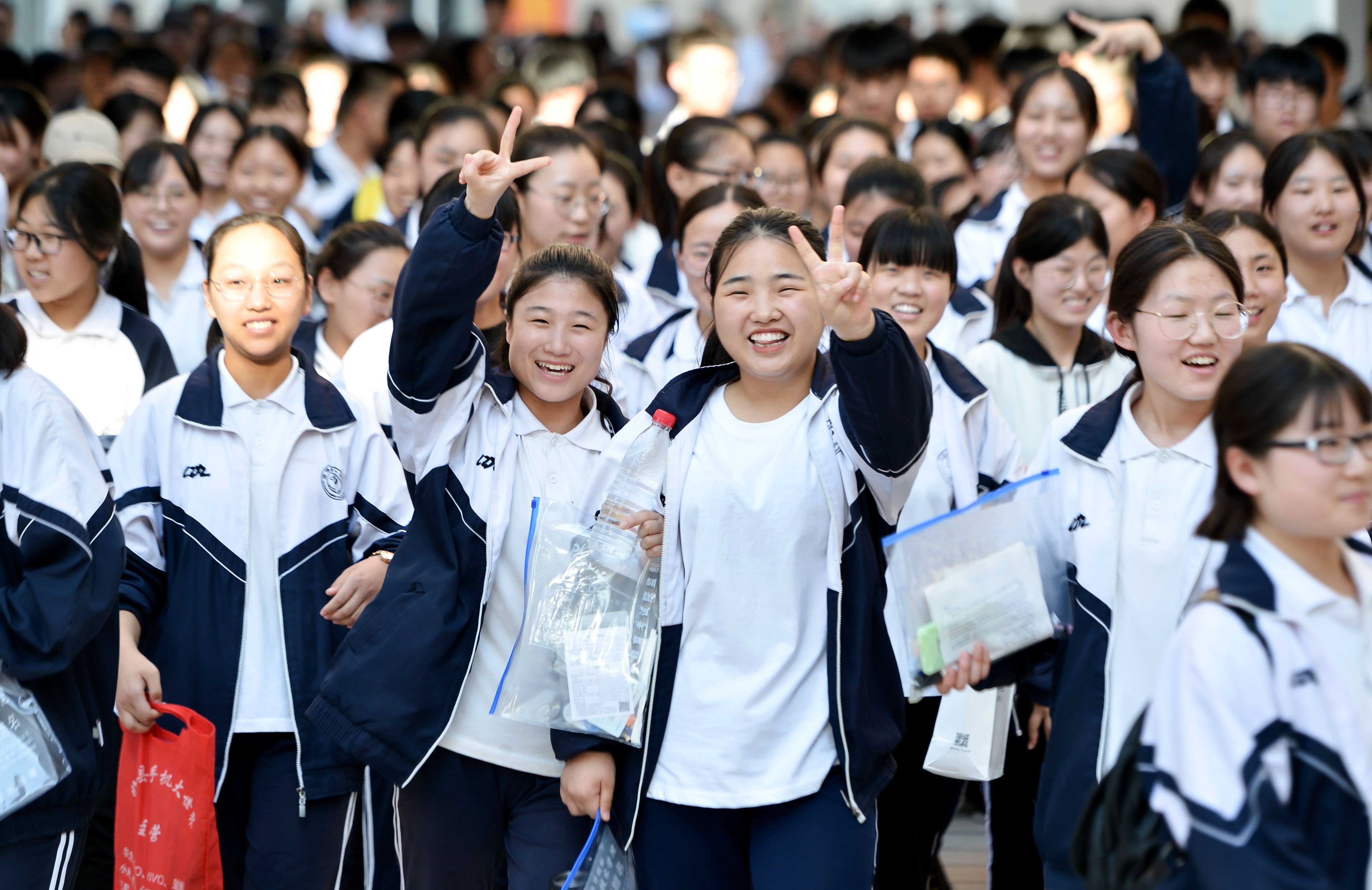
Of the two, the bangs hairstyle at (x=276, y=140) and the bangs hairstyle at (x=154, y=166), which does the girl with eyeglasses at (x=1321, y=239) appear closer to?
the bangs hairstyle at (x=154, y=166)

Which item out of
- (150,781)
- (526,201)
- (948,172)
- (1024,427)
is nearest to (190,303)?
(526,201)

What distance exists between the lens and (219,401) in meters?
3.28

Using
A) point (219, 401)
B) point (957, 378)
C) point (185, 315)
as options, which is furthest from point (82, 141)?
point (957, 378)

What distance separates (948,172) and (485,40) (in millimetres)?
6417

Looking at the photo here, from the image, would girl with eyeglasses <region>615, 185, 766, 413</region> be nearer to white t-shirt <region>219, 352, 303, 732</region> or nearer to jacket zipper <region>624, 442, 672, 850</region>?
white t-shirt <region>219, 352, 303, 732</region>

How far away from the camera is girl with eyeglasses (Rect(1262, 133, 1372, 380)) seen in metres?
4.11

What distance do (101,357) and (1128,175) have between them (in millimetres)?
3203

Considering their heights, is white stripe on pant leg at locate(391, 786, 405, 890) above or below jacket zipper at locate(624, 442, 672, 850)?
below

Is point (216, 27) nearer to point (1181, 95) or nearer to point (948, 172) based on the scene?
point (948, 172)

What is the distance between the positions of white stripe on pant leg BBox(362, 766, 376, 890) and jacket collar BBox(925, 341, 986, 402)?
1.68m

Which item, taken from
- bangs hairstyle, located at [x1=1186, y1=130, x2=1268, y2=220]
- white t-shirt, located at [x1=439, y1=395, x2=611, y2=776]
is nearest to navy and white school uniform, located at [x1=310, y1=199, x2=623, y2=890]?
white t-shirt, located at [x1=439, y1=395, x2=611, y2=776]

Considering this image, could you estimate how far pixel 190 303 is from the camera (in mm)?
4969

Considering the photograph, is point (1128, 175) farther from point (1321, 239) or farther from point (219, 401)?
point (219, 401)

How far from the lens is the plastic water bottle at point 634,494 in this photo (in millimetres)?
2752
